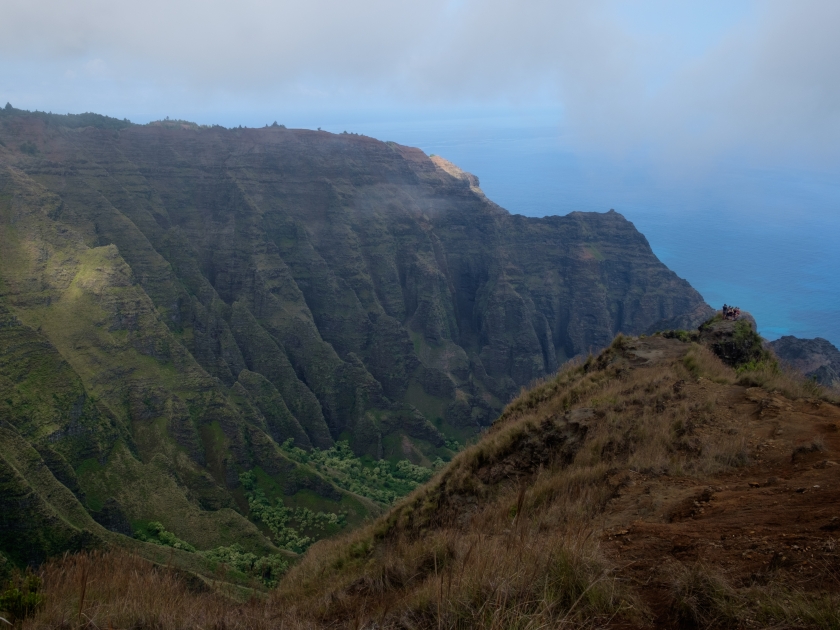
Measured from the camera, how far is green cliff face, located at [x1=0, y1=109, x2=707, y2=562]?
1398 inches

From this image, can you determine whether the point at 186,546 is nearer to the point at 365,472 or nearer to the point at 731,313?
the point at 365,472

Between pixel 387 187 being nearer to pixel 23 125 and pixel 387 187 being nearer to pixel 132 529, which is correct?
pixel 23 125

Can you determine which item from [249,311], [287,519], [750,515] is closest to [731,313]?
[750,515]

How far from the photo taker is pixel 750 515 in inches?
193

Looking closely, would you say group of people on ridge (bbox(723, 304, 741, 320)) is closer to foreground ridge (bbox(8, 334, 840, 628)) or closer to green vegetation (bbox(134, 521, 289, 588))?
foreground ridge (bbox(8, 334, 840, 628))

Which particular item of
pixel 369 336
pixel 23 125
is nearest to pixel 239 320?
pixel 369 336

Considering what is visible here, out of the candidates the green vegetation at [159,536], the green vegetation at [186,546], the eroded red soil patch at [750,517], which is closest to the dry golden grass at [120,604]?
the eroded red soil patch at [750,517]

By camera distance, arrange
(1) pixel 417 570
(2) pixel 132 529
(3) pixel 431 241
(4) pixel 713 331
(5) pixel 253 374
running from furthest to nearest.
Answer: (3) pixel 431 241 → (5) pixel 253 374 → (2) pixel 132 529 → (4) pixel 713 331 → (1) pixel 417 570

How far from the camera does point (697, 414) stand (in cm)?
859

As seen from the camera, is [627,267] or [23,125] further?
[627,267]

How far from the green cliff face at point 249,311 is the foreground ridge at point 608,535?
2672 cm

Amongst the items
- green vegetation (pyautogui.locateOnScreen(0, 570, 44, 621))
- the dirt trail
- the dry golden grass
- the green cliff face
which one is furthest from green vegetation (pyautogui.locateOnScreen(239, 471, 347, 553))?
the dirt trail

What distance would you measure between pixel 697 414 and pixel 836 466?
275 centimetres

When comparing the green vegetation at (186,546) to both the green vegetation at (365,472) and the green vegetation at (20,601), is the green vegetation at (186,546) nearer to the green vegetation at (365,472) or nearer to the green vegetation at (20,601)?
the green vegetation at (365,472)
